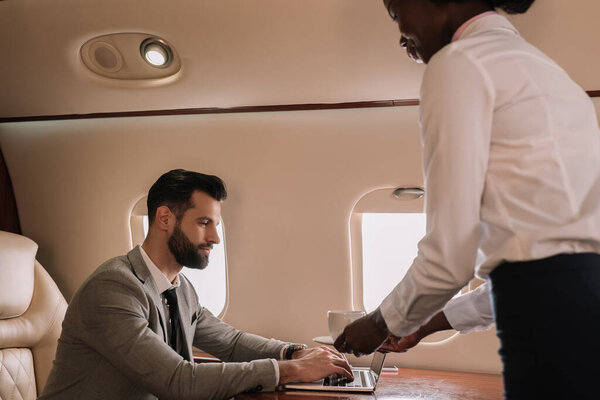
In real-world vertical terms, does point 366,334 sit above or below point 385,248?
below

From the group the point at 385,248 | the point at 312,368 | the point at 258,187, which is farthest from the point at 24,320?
the point at 385,248

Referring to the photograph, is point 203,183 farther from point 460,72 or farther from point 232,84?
point 460,72

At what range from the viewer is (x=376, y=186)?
263cm

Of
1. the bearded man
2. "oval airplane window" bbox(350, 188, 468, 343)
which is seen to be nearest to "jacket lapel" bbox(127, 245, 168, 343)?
the bearded man

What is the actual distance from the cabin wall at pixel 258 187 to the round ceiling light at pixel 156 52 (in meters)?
0.42

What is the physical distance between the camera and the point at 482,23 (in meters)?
1.09

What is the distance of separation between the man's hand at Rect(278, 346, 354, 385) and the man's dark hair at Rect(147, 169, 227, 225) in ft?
2.33

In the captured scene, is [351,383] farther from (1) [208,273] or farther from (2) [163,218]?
(1) [208,273]

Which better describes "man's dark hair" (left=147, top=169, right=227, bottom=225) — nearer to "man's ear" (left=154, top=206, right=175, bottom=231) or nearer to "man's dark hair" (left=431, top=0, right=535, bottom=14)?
"man's ear" (left=154, top=206, right=175, bottom=231)

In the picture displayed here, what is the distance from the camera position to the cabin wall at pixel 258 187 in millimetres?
2623

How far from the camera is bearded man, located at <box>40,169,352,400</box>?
184cm

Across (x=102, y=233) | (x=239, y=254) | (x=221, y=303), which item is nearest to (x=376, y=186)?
(x=239, y=254)

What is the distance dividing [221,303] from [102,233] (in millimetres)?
662

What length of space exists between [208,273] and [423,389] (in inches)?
52.8
